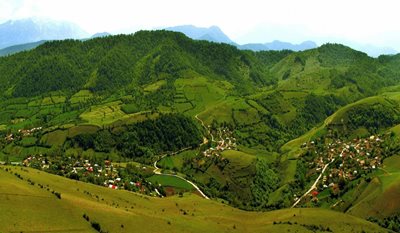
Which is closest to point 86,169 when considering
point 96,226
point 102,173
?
point 102,173

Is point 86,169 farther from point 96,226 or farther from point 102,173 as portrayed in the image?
point 96,226

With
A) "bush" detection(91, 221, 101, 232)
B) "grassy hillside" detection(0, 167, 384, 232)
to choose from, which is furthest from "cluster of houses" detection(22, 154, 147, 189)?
"bush" detection(91, 221, 101, 232)

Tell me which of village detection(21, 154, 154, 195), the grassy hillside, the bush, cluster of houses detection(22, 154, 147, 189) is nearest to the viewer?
the grassy hillside

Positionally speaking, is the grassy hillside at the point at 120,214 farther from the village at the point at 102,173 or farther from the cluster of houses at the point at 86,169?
the cluster of houses at the point at 86,169

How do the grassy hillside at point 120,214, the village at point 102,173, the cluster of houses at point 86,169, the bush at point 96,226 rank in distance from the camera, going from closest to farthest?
the grassy hillside at point 120,214 < the bush at point 96,226 < the village at point 102,173 < the cluster of houses at point 86,169

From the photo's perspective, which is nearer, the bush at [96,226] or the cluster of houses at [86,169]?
Answer: the bush at [96,226]

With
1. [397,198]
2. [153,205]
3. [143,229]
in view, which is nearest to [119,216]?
[143,229]

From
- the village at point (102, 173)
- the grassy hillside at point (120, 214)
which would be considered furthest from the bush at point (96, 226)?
the village at point (102, 173)

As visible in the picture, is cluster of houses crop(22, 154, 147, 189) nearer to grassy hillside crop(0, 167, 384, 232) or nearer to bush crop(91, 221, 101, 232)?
grassy hillside crop(0, 167, 384, 232)

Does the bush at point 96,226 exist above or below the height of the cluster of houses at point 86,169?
above

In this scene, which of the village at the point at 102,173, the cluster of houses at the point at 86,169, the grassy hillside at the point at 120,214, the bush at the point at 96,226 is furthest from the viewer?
the cluster of houses at the point at 86,169
